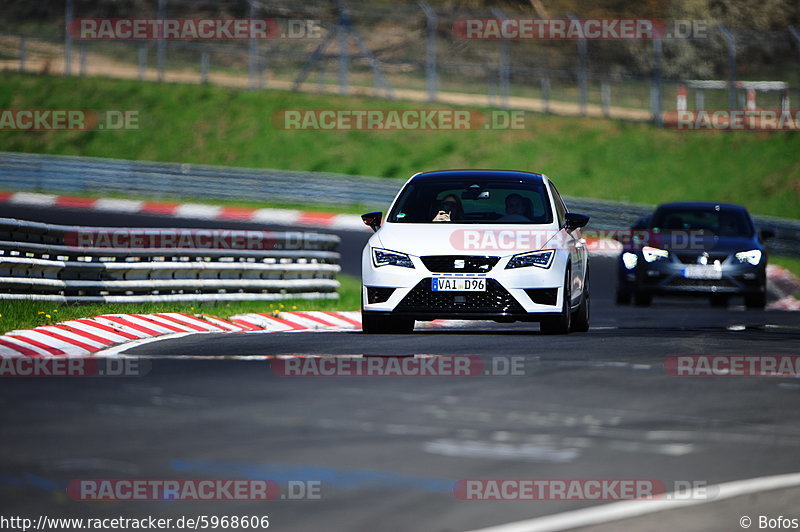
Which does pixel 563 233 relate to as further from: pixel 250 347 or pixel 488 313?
pixel 250 347

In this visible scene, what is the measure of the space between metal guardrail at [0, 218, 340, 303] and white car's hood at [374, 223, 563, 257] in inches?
136

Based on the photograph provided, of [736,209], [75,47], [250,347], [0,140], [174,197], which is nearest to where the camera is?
[250,347]

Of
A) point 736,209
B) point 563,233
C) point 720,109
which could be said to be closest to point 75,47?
point 720,109

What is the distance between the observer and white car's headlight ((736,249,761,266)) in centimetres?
2055

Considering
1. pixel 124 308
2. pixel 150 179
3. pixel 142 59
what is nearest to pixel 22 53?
pixel 142 59

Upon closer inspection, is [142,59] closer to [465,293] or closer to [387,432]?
[465,293]

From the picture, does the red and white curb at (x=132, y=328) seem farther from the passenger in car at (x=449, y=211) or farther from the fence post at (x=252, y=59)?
the fence post at (x=252, y=59)

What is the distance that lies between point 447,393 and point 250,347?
10.4ft

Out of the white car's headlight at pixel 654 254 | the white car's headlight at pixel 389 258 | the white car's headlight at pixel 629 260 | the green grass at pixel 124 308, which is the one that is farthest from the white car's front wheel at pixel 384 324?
the white car's headlight at pixel 629 260

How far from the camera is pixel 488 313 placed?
1342cm

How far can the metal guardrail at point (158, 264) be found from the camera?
585 inches

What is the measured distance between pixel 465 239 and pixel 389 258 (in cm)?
69

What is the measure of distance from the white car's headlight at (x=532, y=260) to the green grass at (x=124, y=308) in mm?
4215

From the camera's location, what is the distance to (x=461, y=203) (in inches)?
567
